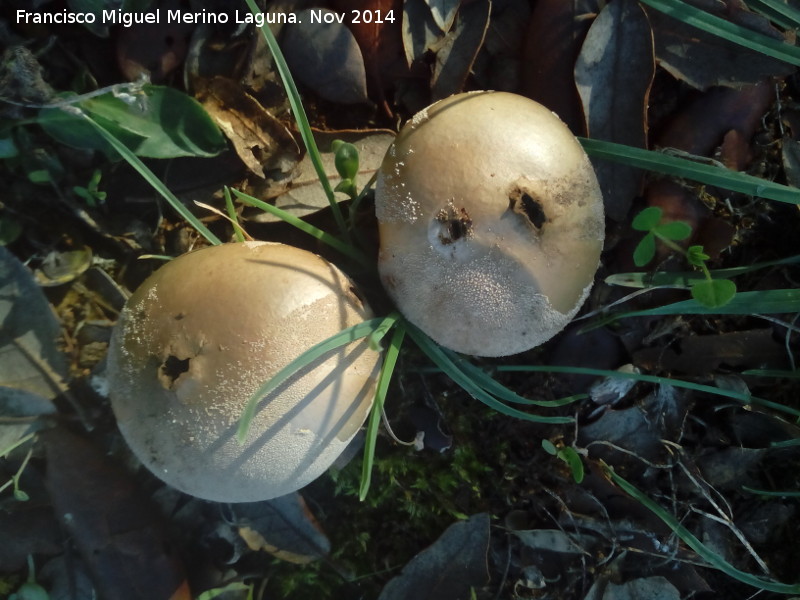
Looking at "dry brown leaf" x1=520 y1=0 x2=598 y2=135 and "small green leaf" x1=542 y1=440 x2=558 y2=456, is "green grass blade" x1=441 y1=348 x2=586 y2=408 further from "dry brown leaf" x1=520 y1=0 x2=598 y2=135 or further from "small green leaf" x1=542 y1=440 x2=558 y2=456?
"dry brown leaf" x1=520 y1=0 x2=598 y2=135

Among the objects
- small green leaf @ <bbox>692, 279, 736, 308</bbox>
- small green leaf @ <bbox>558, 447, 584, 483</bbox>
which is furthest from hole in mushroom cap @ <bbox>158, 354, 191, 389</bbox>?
small green leaf @ <bbox>692, 279, 736, 308</bbox>

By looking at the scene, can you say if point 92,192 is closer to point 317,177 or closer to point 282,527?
point 317,177

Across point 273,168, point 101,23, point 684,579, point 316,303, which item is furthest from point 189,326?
point 684,579

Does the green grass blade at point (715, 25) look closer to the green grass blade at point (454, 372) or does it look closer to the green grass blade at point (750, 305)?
the green grass blade at point (750, 305)

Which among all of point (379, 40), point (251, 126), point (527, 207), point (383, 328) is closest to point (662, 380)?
point (527, 207)

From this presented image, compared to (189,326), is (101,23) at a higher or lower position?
higher

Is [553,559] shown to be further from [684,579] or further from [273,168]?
[273,168]
